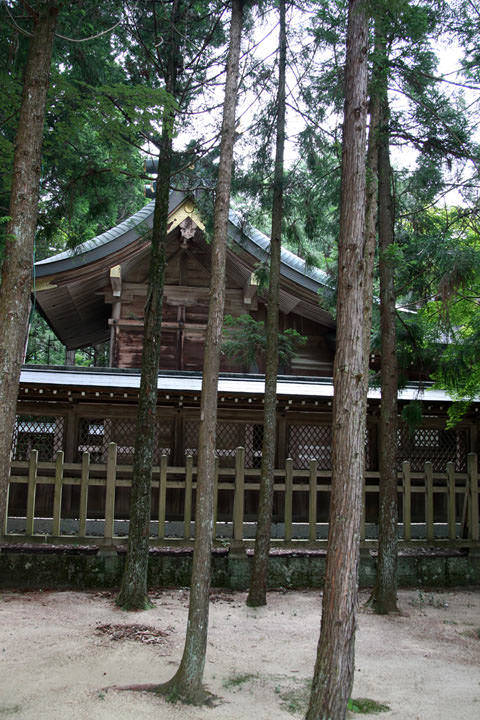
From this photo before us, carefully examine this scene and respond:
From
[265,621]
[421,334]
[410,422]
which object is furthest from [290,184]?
[265,621]

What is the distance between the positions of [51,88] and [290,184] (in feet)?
13.3

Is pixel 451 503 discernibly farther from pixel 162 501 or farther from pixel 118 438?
pixel 118 438

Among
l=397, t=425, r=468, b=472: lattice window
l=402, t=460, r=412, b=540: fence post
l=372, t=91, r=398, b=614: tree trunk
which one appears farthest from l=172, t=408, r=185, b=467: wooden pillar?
l=372, t=91, r=398, b=614: tree trunk

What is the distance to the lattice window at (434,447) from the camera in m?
12.3

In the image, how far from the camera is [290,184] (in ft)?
29.5

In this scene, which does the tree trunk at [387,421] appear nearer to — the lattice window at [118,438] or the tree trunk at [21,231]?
the tree trunk at [21,231]

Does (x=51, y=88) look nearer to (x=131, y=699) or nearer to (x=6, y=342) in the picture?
(x=6, y=342)

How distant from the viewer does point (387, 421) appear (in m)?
7.96

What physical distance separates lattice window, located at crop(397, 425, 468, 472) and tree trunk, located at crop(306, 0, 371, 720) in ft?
27.9

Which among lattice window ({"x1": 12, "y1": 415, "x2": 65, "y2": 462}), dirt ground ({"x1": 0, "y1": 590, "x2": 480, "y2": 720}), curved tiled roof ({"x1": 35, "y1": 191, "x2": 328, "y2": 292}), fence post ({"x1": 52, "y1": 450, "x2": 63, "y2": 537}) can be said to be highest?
curved tiled roof ({"x1": 35, "y1": 191, "x2": 328, "y2": 292})

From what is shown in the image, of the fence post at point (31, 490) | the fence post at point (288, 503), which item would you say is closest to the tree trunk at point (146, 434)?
the fence post at point (31, 490)

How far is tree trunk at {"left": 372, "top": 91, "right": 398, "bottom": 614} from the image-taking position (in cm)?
781

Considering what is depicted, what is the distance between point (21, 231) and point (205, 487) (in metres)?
2.65

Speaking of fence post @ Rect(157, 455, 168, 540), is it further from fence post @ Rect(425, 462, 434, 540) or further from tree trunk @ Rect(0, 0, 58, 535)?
tree trunk @ Rect(0, 0, 58, 535)
